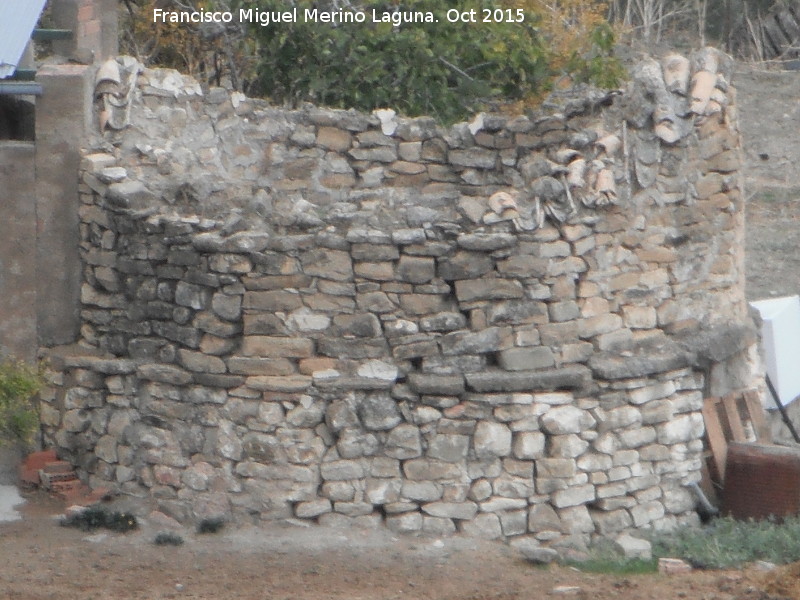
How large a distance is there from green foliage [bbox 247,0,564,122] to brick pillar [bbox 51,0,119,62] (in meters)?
1.68

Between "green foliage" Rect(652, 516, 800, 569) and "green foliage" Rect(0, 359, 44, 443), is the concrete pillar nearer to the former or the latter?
"green foliage" Rect(0, 359, 44, 443)

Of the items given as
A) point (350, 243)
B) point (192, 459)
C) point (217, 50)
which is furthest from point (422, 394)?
point (217, 50)

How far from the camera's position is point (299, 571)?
647cm

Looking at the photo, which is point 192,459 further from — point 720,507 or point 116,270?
point 720,507

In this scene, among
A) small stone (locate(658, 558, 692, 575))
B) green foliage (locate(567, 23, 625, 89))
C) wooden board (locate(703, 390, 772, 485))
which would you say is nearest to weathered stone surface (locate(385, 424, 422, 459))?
small stone (locate(658, 558, 692, 575))

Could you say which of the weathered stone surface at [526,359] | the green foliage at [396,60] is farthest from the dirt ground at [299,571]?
the green foliage at [396,60]

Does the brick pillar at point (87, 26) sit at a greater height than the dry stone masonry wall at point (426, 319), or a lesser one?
greater

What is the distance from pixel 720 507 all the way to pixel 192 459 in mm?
3269

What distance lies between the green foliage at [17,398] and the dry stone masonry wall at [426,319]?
0.45 metres

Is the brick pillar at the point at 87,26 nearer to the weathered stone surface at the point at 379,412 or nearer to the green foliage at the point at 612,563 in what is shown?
the weathered stone surface at the point at 379,412

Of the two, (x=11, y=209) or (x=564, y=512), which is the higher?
(x=11, y=209)

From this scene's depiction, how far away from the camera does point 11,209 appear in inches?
302

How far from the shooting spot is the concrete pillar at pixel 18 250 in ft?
25.1

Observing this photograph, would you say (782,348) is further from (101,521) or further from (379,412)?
(101,521)
